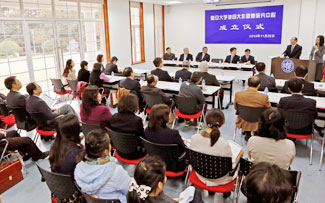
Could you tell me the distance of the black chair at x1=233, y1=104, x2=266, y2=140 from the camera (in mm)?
3748

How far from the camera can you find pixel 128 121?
3012mm

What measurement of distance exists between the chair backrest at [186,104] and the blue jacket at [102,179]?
96.9 inches

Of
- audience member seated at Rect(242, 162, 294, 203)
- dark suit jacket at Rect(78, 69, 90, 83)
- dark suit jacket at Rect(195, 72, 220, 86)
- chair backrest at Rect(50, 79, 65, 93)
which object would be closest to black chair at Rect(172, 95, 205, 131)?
dark suit jacket at Rect(195, 72, 220, 86)

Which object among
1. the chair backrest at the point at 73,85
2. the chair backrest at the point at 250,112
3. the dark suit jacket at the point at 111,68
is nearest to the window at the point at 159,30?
the dark suit jacket at the point at 111,68

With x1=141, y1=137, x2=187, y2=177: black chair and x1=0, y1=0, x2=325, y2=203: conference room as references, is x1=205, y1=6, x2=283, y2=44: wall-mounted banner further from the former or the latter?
x1=141, y1=137, x2=187, y2=177: black chair

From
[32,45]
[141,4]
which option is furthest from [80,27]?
[141,4]

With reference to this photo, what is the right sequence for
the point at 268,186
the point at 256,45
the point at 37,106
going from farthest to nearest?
the point at 256,45 → the point at 37,106 → the point at 268,186

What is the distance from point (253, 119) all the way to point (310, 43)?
22.5 feet

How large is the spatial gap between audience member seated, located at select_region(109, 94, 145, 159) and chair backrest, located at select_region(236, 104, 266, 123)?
1.67m

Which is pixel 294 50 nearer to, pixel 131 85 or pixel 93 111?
pixel 131 85

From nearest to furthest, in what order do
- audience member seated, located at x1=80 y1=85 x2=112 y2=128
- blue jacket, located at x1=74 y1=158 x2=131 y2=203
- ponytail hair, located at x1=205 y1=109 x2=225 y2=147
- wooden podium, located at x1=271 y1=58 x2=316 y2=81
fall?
1. blue jacket, located at x1=74 y1=158 x2=131 y2=203
2. ponytail hair, located at x1=205 y1=109 x2=225 y2=147
3. audience member seated, located at x1=80 y1=85 x2=112 y2=128
4. wooden podium, located at x1=271 y1=58 x2=316 y2=81

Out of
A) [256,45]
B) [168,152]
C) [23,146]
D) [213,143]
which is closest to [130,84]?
[23,146]

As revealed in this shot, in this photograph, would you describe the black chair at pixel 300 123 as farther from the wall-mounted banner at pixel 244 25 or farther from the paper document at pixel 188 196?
the wall-mounted banner at pixel 244 25

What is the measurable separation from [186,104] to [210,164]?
210 cm
